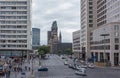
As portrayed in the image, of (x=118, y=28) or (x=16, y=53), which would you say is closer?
(x=118, y=28)

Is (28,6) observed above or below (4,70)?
above

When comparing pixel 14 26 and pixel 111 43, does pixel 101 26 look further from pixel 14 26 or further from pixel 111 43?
pixel 14 26

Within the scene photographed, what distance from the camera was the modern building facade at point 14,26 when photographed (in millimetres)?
163250

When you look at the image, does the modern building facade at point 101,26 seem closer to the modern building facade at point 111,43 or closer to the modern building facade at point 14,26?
the modern building facade at point 111,43

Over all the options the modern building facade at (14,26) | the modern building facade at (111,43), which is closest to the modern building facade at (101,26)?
the modern building facade at (111,43)

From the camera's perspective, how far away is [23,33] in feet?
538

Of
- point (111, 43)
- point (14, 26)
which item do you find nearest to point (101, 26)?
point (111, 43)

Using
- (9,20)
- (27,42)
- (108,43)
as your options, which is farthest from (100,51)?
(9,20)

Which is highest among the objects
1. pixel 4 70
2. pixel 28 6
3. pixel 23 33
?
pixel 28 6

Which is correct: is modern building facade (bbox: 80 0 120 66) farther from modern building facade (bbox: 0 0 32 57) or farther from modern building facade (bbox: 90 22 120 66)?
modern building facade (bbox: 0 0 32 57)

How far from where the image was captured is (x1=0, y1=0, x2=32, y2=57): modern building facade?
163250 mm

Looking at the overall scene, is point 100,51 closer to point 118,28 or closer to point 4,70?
point 118,28

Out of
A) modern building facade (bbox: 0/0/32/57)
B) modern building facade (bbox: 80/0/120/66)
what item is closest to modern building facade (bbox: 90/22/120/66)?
modern building facade (bbox: 80/0/120/66)

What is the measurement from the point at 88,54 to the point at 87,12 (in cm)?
2426
